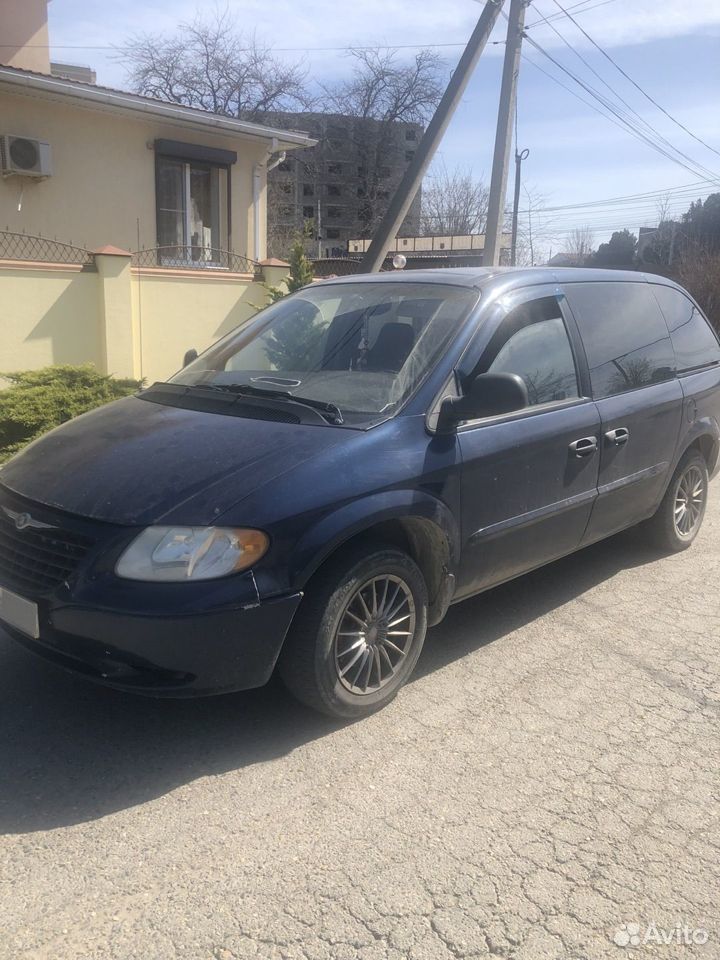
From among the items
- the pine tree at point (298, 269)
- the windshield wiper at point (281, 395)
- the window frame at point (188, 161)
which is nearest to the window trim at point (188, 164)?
the window frame at point (188, 161)

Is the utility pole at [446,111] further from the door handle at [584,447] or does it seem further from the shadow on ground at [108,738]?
the shadow on ground at [108,738]

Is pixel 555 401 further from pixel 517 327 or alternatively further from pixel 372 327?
pixel 372 327

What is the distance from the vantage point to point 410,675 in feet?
12.3

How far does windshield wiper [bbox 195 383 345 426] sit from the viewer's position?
11.4 ft

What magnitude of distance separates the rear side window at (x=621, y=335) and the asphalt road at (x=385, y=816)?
1.54m

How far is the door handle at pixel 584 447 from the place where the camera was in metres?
4.18

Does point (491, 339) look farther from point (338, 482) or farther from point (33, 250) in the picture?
point (33, 250)

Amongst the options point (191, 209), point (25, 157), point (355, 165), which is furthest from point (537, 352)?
point (355, 165)

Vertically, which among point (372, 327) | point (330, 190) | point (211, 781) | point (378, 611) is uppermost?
point (330, 190)

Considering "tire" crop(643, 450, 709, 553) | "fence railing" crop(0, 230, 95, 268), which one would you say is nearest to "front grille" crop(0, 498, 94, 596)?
"tire" crop(643, 450, 709, 553)

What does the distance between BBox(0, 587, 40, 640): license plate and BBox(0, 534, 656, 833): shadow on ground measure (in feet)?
1.49

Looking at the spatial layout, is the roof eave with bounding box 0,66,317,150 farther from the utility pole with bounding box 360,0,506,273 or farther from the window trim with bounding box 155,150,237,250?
the utility pole with bounding box 360,0,506,273

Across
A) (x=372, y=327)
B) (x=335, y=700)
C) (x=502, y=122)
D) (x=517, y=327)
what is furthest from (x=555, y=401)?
(x=502, y=122)

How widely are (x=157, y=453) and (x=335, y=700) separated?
1.21 m
